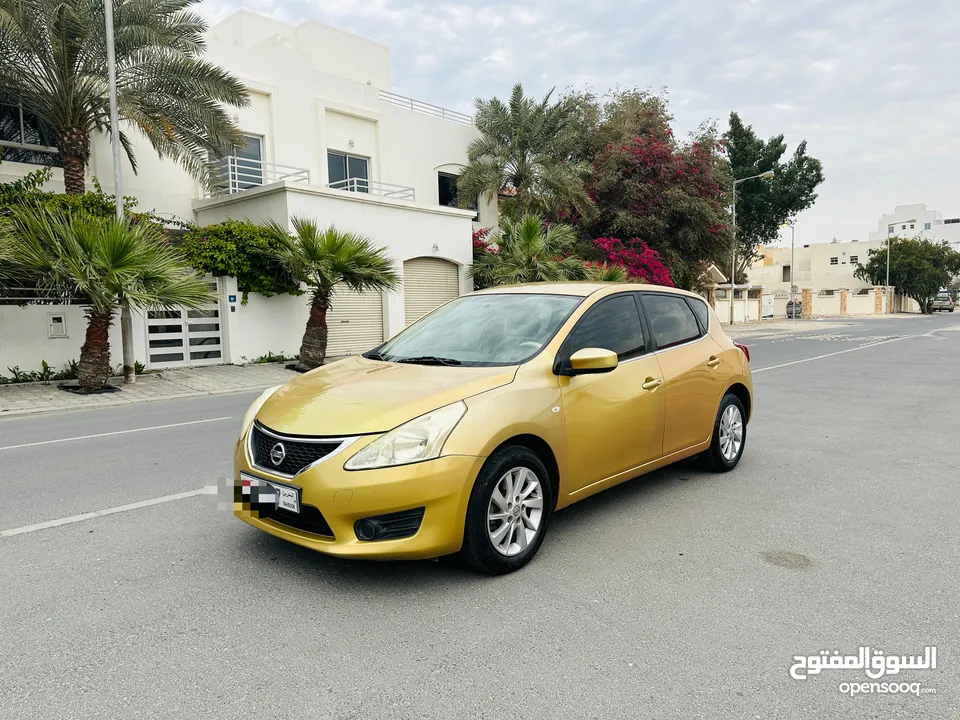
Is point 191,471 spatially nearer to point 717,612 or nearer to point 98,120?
point 717,612

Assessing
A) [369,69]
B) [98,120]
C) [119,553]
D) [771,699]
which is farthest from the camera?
[369,69]

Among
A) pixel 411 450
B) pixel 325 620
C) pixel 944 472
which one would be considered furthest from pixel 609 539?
pixel 944 472

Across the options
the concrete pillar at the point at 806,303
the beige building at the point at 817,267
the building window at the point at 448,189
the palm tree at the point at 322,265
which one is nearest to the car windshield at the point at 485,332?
the palm tree at the point at 322,265

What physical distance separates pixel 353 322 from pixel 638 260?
12.0 meters

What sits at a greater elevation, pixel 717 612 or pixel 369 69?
pixel 369 69

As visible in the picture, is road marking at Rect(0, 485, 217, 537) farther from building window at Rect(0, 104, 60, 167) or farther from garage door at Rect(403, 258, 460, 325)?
garage door at Rect(403, 258, 460, 325)

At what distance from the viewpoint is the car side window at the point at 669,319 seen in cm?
532

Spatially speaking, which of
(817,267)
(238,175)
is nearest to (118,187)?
(238,175)

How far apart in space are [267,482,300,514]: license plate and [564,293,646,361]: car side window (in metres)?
1.84

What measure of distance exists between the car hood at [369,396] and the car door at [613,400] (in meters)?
0.55

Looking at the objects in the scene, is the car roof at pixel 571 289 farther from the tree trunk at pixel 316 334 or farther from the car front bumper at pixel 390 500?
the tree trunk at pixel 316 334

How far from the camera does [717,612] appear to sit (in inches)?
134

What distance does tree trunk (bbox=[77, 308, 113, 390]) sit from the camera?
42.2 ft

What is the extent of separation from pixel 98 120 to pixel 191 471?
14.2 m
